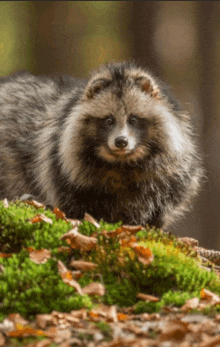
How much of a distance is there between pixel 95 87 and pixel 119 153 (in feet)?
2.96

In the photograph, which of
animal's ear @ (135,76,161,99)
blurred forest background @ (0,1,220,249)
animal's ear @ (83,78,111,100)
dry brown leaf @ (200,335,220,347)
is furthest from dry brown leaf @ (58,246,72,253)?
blurred forest background @ (0,1,220,249)

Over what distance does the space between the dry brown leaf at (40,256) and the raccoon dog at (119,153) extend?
208 centimetres

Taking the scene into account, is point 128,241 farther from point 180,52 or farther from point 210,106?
point 180,52

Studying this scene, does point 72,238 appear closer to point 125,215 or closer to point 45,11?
point 125,215

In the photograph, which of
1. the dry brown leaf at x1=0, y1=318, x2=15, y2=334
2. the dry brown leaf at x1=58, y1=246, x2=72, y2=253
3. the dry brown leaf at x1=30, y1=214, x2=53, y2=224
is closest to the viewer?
the dry brown leaf at x1=0, y1=318, x2=15, y2=334

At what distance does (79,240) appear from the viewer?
489 centimetres

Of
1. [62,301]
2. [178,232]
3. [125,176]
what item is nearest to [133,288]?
[62,301]

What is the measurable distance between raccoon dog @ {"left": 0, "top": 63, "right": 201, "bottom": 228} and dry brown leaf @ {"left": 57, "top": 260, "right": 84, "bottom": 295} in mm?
2246

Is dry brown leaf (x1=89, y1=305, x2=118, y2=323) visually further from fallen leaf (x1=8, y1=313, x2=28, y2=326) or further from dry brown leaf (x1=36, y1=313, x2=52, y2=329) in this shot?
fallen leaf (x1=8, y1=313, x2=28, y2=326)

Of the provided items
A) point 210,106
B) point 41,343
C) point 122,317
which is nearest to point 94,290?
point 122,317

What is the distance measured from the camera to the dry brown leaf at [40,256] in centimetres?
469

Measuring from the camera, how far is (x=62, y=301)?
429cm

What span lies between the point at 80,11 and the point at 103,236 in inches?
401

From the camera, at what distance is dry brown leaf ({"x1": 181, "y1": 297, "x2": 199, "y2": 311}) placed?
4258 mm
